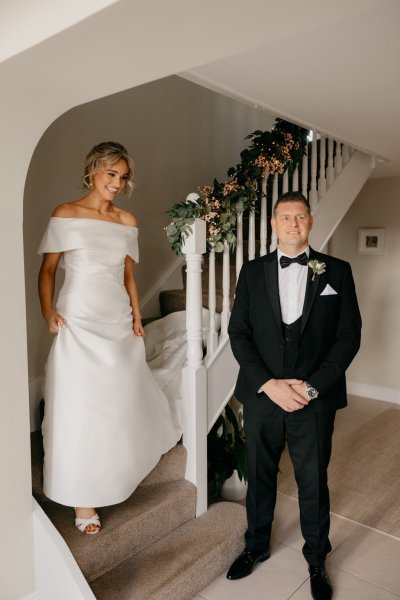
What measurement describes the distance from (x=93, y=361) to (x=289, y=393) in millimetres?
943

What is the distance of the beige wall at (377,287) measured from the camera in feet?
18.1

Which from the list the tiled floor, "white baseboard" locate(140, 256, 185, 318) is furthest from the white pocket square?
"white baseboard" locate(140, 256, 185, 318)

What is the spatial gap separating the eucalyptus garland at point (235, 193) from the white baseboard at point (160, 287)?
4.03 feet

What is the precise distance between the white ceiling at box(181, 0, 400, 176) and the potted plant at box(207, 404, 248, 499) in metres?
2.01

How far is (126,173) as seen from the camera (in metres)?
2.58

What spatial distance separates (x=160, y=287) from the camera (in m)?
4.40

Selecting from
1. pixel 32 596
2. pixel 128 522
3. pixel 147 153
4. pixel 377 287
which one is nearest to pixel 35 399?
pixel 128 522

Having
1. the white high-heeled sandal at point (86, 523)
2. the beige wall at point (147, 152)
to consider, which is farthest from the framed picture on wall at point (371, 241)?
the white high-heeled sandal at point (86, 523)

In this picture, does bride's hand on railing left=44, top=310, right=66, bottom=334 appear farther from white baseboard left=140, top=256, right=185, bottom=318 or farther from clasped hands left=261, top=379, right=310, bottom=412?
white baseboard left=140, top=256, right=185, bottom=318

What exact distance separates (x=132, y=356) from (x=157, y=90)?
8.66 ft

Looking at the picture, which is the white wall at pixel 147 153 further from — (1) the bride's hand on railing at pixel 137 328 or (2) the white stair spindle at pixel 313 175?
(2) the white stair spindle at pixel 313 175

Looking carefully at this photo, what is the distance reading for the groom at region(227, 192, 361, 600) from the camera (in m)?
2.45

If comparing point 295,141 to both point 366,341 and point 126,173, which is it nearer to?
point 126,173

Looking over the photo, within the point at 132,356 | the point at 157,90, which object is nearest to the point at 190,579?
the point at 132,356
